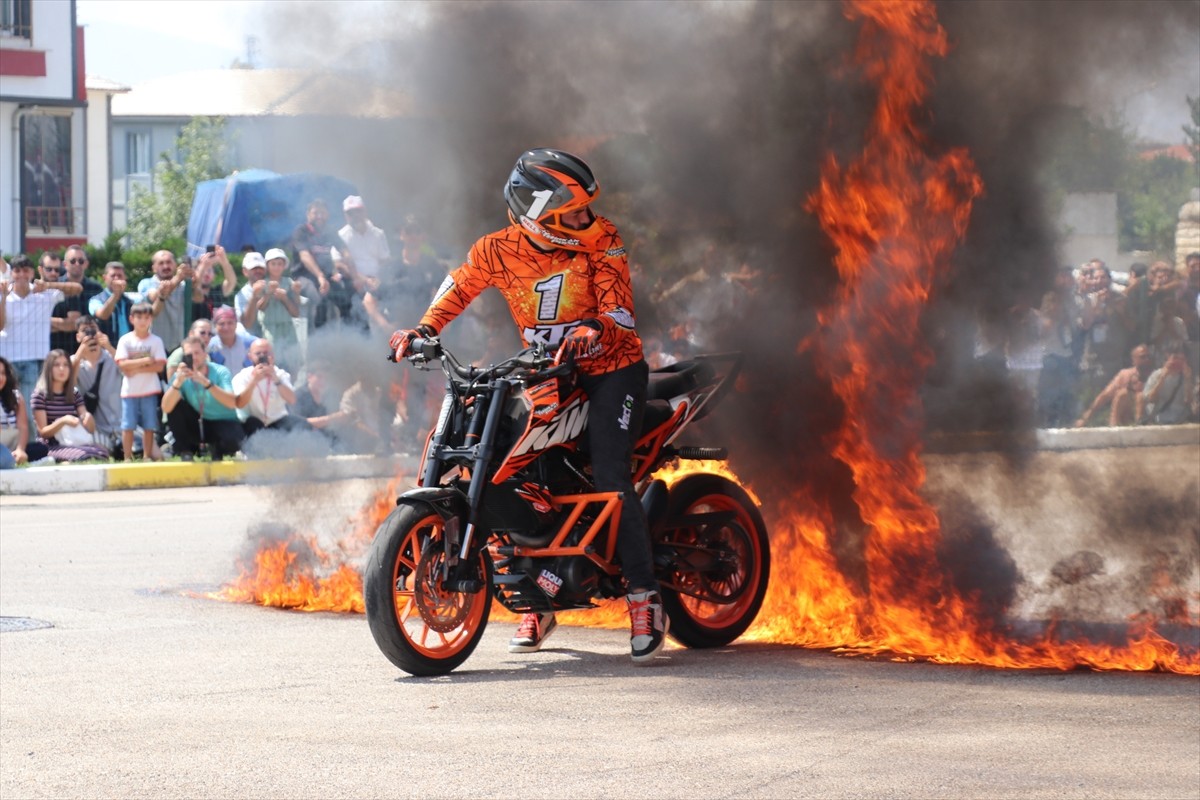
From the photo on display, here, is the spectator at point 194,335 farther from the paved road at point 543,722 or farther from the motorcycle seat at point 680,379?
the motorcycle seat at point 680,379

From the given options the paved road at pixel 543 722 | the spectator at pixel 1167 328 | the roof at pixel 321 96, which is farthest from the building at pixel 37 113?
the paved road at pixel 543 722

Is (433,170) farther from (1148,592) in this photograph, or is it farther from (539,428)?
(1148,592)

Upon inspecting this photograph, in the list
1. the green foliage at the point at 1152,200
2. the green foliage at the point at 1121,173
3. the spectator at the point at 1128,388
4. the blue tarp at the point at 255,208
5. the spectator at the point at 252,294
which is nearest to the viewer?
the green foliage at the point at 1121,173

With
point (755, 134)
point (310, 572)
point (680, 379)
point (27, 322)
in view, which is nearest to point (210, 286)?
point (27, 322)

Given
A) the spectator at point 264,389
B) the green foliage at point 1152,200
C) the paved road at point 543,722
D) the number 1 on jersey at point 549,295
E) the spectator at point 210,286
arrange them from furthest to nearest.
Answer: the spectator at point 210,286 → the spectator at point 264,389 → the green foliage at point 1152,200 → the number 1 on jersey at point 549,295 → the paved road at point 543,722

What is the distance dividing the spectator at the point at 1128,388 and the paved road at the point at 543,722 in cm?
991

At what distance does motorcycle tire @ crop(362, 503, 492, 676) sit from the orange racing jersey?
93cm

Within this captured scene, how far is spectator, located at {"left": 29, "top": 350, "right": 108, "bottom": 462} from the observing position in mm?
17484

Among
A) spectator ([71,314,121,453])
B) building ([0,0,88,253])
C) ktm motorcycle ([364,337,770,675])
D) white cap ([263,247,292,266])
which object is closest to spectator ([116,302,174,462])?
spectator ([71,314,121,453])

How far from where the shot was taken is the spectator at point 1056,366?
11.3 m

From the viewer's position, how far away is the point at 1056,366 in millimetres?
15336

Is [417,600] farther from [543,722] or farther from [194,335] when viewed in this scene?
[194,335]

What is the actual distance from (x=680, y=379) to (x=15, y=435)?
11018mm

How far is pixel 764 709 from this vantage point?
261 inches
